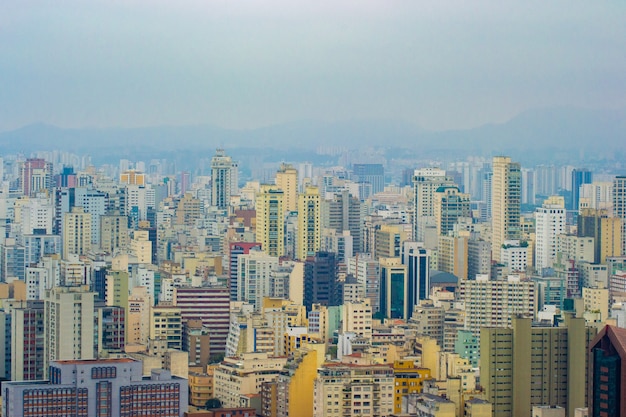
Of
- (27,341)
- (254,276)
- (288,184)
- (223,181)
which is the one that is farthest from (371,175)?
(27,341)

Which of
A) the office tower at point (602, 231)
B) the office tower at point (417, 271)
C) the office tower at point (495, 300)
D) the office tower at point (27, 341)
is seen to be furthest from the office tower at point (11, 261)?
the office tower at point (602, 231)

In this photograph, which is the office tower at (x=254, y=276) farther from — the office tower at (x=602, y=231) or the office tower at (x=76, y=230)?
the office tower at (x=602, y=231)

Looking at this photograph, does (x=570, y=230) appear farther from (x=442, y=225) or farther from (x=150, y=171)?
(x=150, y=171)

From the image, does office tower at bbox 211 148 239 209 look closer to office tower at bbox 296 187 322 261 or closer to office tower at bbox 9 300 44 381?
office tower at bbox 296 187 322 261

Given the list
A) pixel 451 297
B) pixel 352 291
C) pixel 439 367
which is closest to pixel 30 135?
pixel 352 291

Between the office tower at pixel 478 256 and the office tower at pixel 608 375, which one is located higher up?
the office tower at pixel 478 256

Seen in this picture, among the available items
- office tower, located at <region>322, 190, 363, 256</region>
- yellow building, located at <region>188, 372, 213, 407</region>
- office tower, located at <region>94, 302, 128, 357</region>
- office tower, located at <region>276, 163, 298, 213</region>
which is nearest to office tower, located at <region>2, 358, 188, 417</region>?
yellow building, located at <region>188, 372, 213, 407</region>
